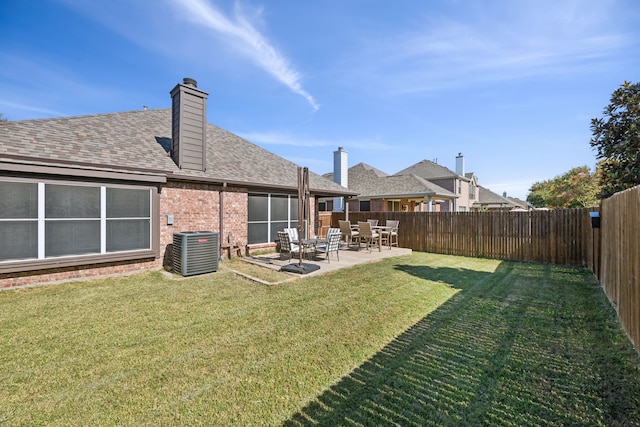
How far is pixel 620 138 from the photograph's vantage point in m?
6.71

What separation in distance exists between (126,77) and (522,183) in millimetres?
73428

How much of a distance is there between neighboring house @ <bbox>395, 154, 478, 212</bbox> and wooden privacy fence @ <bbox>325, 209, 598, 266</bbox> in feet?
46.2

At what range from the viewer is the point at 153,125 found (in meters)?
10.4

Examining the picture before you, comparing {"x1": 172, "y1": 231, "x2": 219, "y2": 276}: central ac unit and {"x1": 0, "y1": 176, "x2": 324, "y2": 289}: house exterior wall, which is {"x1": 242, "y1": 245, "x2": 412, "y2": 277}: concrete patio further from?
{"x1": 172, "y1": 231, "x2": 219, "y2": 276}: central ac unit

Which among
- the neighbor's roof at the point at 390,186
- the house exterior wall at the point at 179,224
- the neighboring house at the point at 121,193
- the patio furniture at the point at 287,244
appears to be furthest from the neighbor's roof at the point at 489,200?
the house exterior wall at the point at 179,224

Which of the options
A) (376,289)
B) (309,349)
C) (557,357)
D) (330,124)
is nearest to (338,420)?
(309,349)

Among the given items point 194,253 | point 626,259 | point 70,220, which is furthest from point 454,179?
Answer: point 70,220

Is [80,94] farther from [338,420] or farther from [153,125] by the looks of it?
[338,420]

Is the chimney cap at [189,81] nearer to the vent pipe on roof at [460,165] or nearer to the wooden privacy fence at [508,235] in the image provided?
the wooden privacy fence at [508,235]

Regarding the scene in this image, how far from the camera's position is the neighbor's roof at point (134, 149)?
20.7 feet

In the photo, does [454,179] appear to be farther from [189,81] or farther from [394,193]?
[189,81]

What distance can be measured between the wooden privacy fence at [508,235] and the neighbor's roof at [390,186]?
6300mm

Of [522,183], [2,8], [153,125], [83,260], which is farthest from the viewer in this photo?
[522,183]

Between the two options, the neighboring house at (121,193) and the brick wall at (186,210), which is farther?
the brick wall at (186,210)
